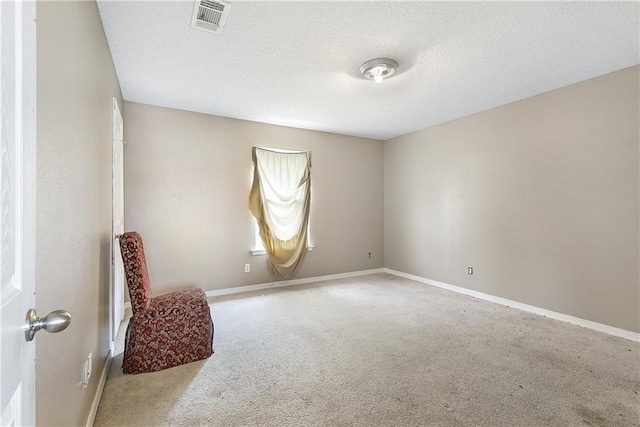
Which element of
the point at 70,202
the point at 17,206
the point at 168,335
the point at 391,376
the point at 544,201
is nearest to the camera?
the point at 17,206

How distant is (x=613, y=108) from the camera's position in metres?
2.85

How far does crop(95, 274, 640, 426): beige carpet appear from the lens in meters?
1.77

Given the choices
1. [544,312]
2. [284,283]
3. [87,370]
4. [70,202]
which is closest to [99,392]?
[87,370]

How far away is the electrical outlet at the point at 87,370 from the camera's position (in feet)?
5.09

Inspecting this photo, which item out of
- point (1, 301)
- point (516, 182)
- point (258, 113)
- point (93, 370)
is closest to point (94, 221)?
point (93, 370)

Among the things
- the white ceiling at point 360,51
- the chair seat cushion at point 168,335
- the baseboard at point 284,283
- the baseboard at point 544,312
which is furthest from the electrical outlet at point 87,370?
the baseboard at point 544,312

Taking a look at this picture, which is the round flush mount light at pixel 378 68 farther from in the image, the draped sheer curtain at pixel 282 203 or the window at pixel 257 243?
the window at pixel 257 243

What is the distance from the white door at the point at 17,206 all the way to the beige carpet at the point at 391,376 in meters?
1.37

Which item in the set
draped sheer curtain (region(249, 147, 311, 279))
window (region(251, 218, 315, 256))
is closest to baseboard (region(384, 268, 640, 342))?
draped sheer curtain (region(249, 147, 311, 279))

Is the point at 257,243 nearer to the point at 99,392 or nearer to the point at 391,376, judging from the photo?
the point at 99,392

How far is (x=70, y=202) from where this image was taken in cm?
138

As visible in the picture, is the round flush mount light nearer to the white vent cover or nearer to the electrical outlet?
the white vent cover

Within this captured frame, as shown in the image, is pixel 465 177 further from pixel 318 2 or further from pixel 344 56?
pixel 318 2

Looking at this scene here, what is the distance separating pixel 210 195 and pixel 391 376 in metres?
3.10
